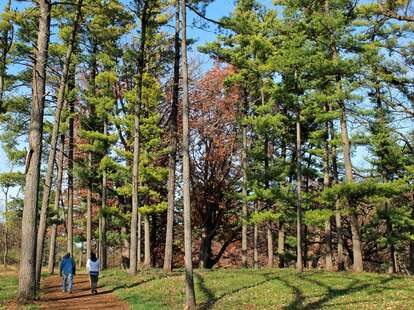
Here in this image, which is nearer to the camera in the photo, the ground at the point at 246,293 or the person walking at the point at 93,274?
the ground at the point at 246,293

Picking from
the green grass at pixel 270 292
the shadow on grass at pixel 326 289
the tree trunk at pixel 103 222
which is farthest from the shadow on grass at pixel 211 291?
the tree trunk at pixel 103 222

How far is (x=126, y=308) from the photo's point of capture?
1261 cm

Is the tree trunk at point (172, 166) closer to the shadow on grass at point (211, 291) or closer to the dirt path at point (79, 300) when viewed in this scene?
the shadow on grass at point (211, 291)

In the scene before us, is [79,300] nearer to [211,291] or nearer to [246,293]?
[211,291]

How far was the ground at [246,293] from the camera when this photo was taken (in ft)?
39.6

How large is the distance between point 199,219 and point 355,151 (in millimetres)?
12790

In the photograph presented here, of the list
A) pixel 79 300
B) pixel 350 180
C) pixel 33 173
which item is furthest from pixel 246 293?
pixel 350 180

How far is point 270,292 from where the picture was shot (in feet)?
46.3

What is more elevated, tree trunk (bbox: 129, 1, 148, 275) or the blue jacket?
tree trunk (bbox: 129, 1, 148, 275)

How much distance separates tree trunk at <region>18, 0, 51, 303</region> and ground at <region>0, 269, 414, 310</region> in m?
0.93

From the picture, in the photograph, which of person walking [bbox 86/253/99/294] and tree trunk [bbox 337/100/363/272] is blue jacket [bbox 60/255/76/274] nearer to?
person walking [bbox 86/253/99/294]

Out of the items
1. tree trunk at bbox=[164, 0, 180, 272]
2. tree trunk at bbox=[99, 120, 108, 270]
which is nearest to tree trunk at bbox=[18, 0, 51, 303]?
tree trunk at bbox=[164, 0, 180, 272]

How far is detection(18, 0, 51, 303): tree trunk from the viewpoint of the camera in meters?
13.0

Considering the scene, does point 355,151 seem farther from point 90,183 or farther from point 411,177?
point 90,183
